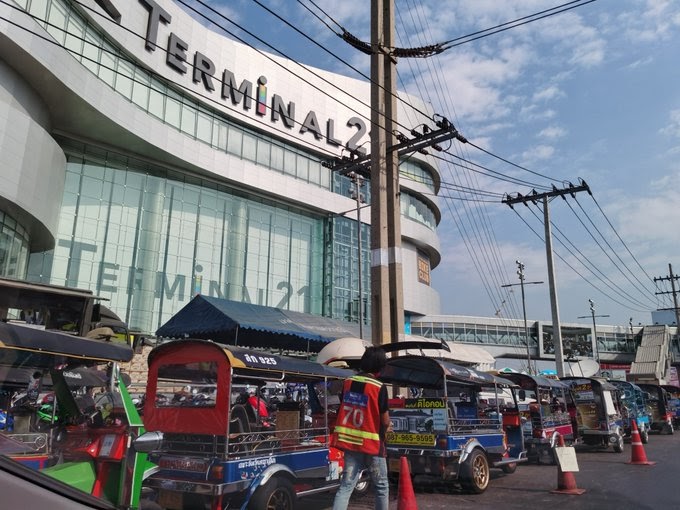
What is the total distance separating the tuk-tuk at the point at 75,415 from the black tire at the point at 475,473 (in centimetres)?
527

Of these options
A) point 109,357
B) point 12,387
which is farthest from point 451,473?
point 12,387

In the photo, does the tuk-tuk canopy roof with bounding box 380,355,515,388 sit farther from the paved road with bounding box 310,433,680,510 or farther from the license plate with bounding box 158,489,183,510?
the license plate with bounding box 158,489,183,510

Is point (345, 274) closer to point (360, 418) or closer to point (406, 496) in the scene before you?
point (406, 496)

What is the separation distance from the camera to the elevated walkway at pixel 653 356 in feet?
170

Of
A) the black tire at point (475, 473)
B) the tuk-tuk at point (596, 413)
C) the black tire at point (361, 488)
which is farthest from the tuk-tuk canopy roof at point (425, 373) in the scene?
the tuk-tuk at point (596, 413)

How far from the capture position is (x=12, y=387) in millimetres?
5605

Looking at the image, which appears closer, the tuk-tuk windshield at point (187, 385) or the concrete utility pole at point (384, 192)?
the tuk-tuk windshield at point (187, 385)

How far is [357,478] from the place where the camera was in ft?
17.9

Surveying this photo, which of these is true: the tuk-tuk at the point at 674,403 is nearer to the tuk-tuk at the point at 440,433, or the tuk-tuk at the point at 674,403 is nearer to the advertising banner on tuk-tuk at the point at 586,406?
the advertising banner on tuk-tuk at the point at 586,406

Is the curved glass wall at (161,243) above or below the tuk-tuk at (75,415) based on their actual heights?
above

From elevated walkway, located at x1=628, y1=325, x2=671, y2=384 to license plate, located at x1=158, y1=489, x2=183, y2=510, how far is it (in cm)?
5383

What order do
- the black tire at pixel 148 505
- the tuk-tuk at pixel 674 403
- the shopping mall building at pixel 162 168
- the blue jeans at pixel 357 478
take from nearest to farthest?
1. the blue jeans at pixel 357 478
2. the black tire at pixel 148 505
3. the shopping mall building at pixel 162 168
4. the tuk-tuk at pixel 674 403

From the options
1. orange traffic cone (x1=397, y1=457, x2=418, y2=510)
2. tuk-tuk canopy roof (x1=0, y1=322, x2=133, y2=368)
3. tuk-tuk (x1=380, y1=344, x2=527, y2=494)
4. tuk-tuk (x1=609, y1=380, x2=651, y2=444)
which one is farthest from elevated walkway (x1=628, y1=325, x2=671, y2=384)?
tuk-tuk canopy roof (x1=0, y1=322, x2=133, y2=368)

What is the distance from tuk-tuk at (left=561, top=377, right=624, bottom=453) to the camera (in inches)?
614
